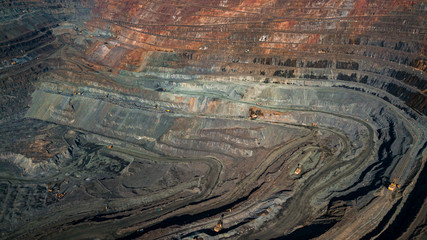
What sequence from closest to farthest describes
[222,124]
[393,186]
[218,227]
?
[218,227], [393,186], [222,124]

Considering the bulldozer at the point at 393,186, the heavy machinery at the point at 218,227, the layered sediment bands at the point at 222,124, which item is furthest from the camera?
the layered sediment bands at the point at 222,124

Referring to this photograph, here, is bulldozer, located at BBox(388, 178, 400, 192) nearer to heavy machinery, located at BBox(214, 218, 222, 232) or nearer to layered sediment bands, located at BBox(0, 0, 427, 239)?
layered sediment bands, located at BBox(0, 0, 427, 239)

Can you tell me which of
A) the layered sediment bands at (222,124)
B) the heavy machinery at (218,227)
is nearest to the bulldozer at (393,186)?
the layered sediment bands at (222,124)

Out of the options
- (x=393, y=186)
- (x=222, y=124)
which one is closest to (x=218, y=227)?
(x=393, y=186)

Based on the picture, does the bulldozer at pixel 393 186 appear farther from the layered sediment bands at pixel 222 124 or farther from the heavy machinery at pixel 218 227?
the heavy machinery at pixel 218 227

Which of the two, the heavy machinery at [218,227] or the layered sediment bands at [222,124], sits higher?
the layered sediment bands at [222,124]

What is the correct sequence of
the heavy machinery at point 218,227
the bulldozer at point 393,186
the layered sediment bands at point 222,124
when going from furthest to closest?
1. the layered sediment bands at point 222,124
2. the bulldozer at point 393,186
3. the heavy machinery at point 218,227

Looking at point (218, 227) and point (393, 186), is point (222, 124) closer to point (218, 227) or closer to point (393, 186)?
point (218, 227)

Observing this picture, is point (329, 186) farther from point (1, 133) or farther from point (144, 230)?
point (1, 133)
